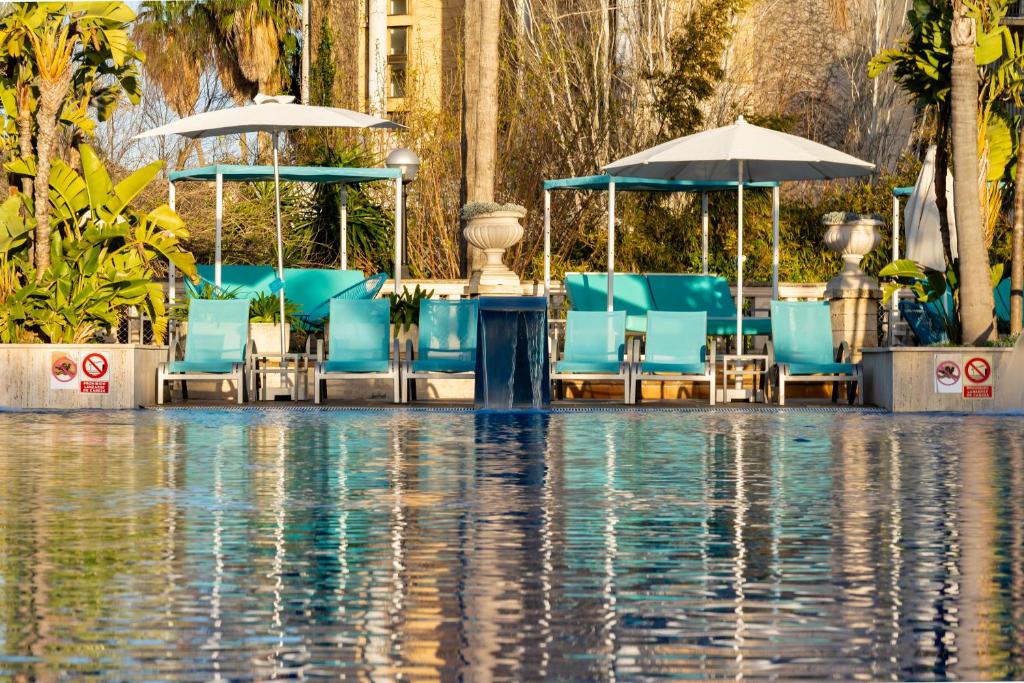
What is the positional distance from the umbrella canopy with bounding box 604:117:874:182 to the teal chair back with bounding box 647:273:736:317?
150cm

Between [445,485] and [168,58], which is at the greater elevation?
[168,58]

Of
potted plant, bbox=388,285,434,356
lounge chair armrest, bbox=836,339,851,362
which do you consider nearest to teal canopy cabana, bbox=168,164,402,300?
potted plant, bbox=388,285,434,356

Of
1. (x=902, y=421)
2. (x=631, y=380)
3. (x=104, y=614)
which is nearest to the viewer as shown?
(x=104, y=614)

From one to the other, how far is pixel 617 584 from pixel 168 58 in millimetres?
40026

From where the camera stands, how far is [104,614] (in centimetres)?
630

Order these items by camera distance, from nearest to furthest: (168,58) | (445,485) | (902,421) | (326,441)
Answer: (445,485)
(326,441)
(902,421)
(168,58)

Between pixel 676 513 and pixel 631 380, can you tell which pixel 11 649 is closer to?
pixel 676 513

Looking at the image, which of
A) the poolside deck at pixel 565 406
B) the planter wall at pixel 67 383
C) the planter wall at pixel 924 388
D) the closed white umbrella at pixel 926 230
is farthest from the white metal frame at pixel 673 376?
the planter wall at pixel 67 383

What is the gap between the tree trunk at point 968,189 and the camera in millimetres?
19219

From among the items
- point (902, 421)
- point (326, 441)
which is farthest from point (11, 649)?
point (902, 421)

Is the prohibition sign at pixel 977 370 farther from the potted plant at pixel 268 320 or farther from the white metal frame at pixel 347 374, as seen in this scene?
the potted plant at pixel 268 320

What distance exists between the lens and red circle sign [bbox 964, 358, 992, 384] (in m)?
19.1

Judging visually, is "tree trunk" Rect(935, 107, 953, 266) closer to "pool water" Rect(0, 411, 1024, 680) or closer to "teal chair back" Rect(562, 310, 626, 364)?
"teal chair back" Rect(562, 310, 626, 364)

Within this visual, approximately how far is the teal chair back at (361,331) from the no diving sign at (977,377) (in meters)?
6.24
